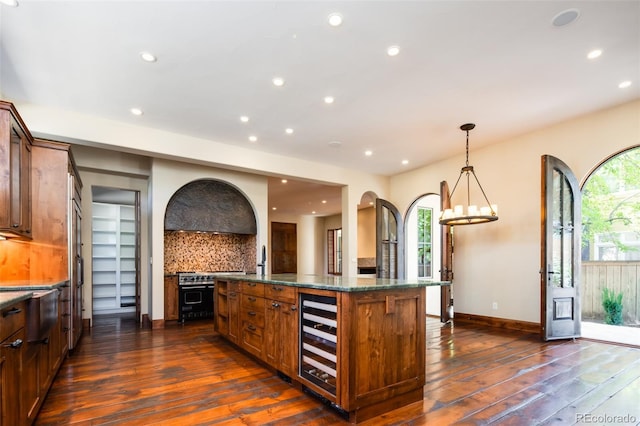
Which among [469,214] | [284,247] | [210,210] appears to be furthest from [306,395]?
[284,247]

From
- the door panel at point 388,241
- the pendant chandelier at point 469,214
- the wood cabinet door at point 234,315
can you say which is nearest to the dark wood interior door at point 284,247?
the door panel at point 388,241

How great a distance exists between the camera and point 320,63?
325 cm

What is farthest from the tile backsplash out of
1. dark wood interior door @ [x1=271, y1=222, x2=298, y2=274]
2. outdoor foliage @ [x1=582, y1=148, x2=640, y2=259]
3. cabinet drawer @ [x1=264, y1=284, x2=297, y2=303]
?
outdoor foliage @ [x1=582, y1=148, x2=640, y2=259]

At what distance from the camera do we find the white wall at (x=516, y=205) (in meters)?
4.51

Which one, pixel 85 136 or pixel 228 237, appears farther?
pixel 228 237

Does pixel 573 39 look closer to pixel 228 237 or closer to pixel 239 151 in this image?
pixel 239 151

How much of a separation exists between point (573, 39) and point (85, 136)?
17.8ft

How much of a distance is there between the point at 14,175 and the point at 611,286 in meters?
8.52

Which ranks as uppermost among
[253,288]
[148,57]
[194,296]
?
[148,57]

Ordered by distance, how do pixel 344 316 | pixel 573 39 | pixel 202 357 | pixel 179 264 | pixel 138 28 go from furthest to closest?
pixel 179 264 → pixel 202 357 → pixel 573 39 → pixel 138 28 → pixel 344 316

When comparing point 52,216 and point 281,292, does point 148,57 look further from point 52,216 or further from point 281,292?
point 281,292

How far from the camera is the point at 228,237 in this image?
7125 millimetres

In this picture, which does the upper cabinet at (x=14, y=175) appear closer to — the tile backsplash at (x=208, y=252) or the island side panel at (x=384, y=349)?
the island side panel at (x=384, y=349)

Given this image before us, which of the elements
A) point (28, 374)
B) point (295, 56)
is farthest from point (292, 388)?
point (295, 56)
